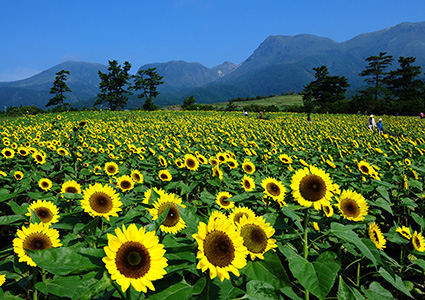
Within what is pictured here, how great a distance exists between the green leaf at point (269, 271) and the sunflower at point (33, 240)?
1.43 metres

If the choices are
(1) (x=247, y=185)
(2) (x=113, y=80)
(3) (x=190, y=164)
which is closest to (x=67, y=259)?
(1) (x=247, y=185)

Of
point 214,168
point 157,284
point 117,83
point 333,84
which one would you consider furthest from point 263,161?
point 333,84

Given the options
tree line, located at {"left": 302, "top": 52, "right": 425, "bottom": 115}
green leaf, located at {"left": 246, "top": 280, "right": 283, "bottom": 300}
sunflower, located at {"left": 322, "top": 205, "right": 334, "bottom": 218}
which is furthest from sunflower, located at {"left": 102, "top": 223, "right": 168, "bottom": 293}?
tree line, located at {"left": 302, "top": 52, "right": 425, "bottom": 115}

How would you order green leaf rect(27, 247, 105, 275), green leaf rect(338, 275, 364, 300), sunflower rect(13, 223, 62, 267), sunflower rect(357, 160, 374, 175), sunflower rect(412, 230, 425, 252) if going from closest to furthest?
1. green leaf rect(27, 247, 105, 275)
2. green leaf rect(338, 275, 364, 300)
3. sunflower rect(13, 223, 62, 267)
4. sunflower rect(412, 230, 425, 252)
5. sunflower rect(357, 160, 374, 175)

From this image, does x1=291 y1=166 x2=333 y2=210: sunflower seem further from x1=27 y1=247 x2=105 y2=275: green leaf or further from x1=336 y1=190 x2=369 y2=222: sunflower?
x1=27 y1=247 x2=105 y2=275: green leaf

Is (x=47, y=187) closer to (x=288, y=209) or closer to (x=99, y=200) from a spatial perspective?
(x=99, y=200)

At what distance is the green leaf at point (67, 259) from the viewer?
3.54 feet

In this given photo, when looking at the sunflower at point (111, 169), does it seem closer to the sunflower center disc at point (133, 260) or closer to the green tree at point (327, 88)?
the sunflower center disc at point (133, 260)

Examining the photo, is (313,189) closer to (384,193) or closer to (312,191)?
(312,191)

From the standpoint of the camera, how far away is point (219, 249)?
4.22 feet

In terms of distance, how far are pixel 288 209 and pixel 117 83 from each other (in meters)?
74.0

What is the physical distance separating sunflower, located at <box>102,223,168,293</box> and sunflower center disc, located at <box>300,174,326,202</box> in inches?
53.5

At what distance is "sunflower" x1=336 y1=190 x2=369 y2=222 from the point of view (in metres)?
2.41

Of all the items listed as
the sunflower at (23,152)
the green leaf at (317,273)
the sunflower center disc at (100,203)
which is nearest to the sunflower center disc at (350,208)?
the green leaf at (317,273)
